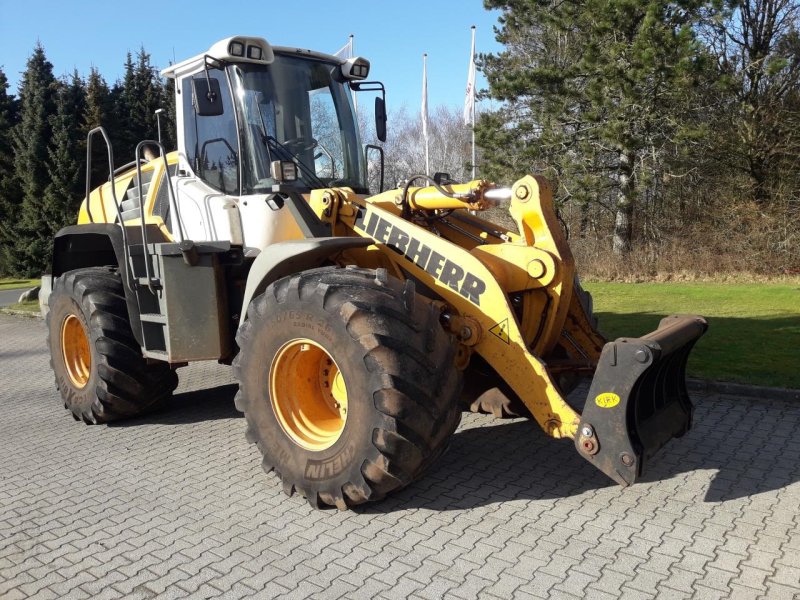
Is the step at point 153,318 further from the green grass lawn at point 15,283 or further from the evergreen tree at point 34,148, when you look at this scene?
the evergreen tree at point 34,148

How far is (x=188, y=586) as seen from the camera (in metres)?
3.45

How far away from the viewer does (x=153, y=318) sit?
18.5 ft

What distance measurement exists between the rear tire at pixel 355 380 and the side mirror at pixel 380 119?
2425 mm

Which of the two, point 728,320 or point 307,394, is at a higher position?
point 307,394

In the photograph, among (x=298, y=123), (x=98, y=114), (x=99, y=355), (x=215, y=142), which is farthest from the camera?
(x=98, y=114)

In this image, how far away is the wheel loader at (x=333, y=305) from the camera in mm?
3963

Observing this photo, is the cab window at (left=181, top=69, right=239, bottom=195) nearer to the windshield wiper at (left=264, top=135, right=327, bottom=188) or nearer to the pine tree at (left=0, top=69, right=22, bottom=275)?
the windshield wiper at (left=264, top=135, right=327, bottom=188)

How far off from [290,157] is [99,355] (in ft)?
7.96

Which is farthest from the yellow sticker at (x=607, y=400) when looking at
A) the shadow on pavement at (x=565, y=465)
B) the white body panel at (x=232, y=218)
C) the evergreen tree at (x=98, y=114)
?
the evergreen tree at (x=98, y=114)

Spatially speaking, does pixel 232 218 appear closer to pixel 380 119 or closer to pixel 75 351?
pixel 380 119

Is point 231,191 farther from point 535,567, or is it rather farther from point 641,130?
point 641,130

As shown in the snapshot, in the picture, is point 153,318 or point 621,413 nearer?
point 621,413

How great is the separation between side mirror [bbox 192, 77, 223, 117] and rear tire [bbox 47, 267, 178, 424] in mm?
2228

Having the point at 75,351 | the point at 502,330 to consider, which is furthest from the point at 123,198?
the point at 502,330
